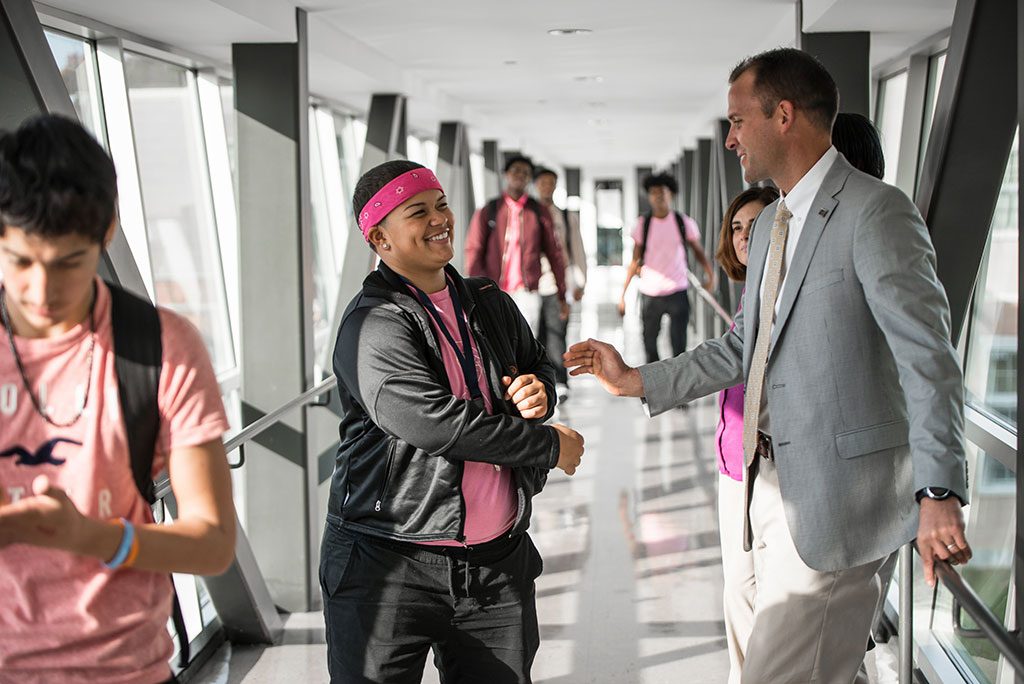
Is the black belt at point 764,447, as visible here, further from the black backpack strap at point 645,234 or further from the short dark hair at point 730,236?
the black backpack strap at point 645,234

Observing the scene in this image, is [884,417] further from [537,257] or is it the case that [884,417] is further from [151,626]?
[537,257]

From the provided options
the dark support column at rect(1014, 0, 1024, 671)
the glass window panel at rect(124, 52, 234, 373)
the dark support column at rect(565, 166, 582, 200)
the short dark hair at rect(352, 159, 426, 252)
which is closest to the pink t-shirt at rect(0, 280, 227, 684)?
the short dark hair at rect(352, 159, 426, 252)

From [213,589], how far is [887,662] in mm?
2563

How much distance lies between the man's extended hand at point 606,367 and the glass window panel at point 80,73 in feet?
10.2

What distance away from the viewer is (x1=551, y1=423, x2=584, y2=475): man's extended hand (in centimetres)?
241

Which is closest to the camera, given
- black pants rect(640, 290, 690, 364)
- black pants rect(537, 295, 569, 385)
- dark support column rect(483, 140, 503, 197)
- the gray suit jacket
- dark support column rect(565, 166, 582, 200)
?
the gray suit jacket

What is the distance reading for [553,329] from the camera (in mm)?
9000

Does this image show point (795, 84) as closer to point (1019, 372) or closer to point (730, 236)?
point (1019, 372)

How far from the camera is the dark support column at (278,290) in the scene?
5.00 metres

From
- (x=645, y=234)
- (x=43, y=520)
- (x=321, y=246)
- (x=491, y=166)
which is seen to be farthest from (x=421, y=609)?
(x=491, y=166)

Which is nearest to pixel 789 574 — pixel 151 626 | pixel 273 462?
pixel 151 626

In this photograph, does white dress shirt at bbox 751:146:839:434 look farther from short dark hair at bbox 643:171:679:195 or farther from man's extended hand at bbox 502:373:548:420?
short dark hair at bbox 643:171:679:195

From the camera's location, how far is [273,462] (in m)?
5.17

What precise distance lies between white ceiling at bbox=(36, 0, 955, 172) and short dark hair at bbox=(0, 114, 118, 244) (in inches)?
114
